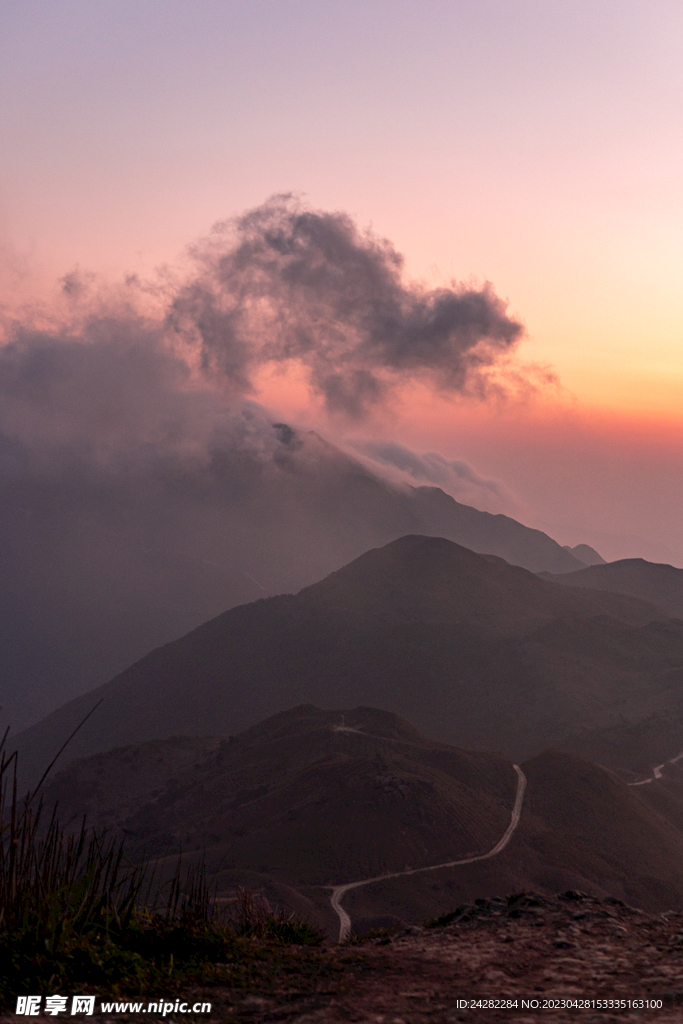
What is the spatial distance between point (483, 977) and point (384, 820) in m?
45.7

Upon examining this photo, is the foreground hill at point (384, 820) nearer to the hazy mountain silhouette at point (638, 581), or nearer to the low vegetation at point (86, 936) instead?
the low vegetation at point (86, 936)

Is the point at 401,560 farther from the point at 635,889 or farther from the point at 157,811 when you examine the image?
the point at 635,889

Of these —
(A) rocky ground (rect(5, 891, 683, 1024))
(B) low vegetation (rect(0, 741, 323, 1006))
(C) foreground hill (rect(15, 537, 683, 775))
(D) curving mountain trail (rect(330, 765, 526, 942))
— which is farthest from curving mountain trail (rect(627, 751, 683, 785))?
(B) low vegetation (rect(0, 741, 323, 1006))

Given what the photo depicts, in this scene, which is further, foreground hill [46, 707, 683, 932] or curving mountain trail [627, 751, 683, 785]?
curving mountain trail [627, 751, 683, 785]

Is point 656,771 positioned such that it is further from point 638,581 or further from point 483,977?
point 638,581

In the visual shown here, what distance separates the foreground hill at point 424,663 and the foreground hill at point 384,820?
2712 centimetres

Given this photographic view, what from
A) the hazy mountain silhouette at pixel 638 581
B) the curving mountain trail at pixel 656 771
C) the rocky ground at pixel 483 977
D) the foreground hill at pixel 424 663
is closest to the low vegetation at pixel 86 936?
the rocky ground at pixel 483 977

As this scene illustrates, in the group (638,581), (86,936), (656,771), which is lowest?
(656,771)

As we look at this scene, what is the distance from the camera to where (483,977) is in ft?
22.9

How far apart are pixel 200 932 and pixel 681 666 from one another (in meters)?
112

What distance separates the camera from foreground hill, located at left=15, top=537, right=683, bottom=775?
98.0 meters

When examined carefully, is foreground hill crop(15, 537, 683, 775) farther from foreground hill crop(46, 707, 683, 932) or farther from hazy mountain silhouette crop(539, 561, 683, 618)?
foreground hill crop(46, 707, 683, 932)

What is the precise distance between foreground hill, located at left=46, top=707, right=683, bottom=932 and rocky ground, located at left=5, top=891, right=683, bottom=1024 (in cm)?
2661

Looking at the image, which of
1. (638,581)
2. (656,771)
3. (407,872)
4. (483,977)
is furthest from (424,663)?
(483,977)
